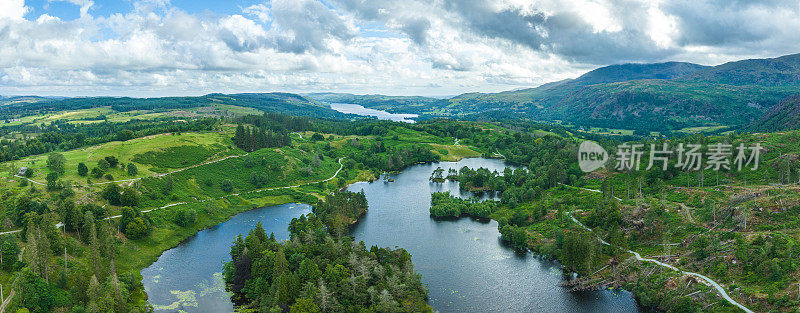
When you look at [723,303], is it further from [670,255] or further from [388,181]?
[388,181]

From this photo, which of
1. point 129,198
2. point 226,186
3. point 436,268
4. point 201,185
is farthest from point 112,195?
point 436,268

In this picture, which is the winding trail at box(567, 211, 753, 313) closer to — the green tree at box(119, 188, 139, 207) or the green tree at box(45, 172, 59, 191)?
the green tree at box(119, 188, 139, 207)

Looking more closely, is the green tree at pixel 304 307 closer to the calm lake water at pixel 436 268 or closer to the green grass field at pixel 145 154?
the calm lake water at pixel 436 268

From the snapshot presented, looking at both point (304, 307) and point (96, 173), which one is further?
point (96, 173)

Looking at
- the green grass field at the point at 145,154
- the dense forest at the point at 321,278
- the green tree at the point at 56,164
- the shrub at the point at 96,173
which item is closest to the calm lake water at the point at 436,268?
the dense forest at the point at 321,278

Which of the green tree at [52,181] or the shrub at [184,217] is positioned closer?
the green tree at [52,181]

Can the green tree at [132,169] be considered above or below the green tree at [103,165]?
below

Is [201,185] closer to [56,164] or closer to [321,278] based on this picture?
[56,164]

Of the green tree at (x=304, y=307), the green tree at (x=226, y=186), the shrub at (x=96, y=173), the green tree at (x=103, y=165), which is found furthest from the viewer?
the green tree at (x=226, y=186)

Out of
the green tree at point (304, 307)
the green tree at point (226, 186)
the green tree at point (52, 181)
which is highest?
the green tree at point (52, 181)
